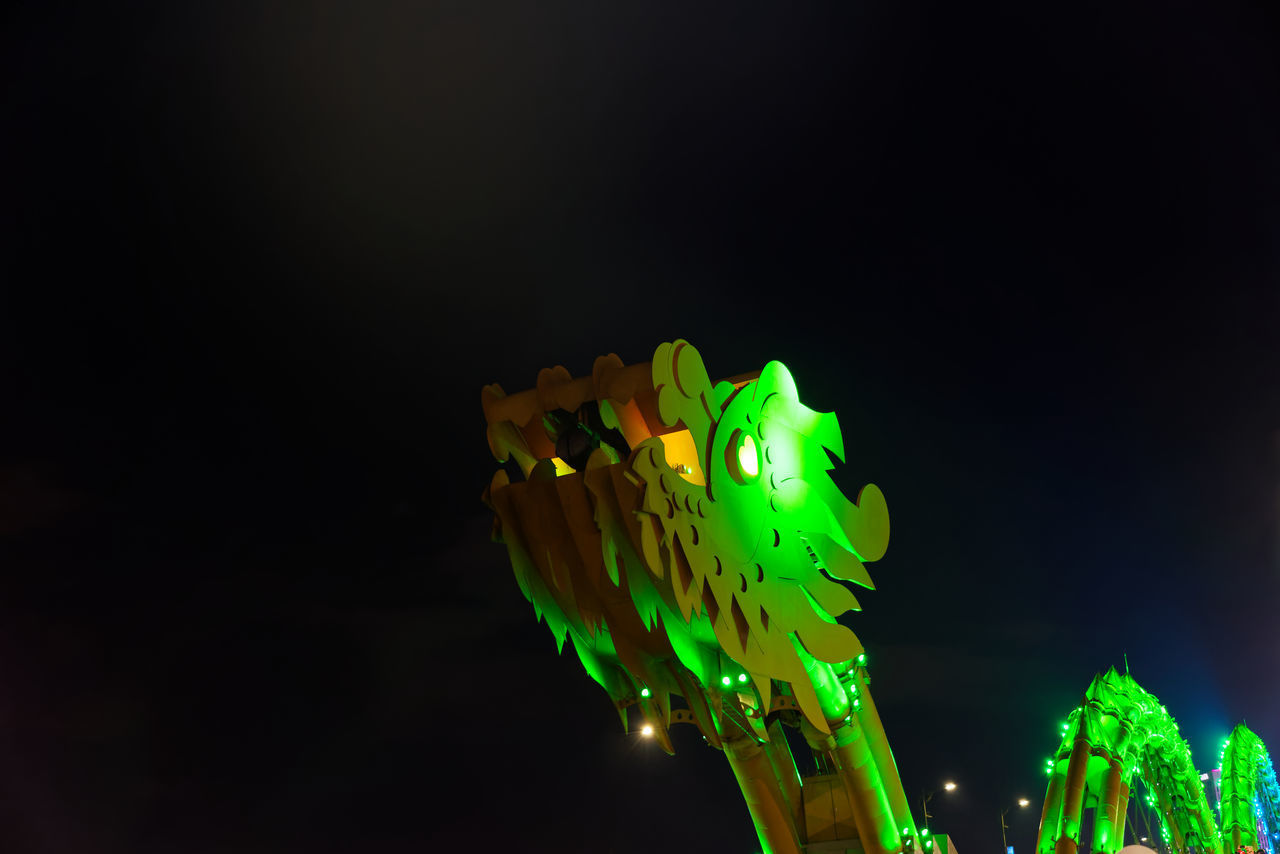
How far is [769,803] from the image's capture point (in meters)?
15.3

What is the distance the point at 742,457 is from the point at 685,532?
1943mm

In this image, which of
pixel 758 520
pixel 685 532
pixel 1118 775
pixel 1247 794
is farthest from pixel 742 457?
pixel 1247 794

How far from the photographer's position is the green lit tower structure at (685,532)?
10.9 meters

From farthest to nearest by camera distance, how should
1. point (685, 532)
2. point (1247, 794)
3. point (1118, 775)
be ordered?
point (1247, 794) < point (1118, 775) < point (685, 532)

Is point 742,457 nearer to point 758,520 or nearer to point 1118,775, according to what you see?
point 758,520

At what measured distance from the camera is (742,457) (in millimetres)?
12422

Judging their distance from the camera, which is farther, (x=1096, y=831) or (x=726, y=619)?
(x=1096, y=831)

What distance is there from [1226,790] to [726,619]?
34.3 m

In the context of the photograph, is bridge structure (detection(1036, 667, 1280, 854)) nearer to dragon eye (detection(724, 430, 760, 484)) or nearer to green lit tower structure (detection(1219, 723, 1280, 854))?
green lit tower structure (detection(1219, 723, 1280, 854))

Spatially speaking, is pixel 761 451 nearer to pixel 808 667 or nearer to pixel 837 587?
pixel 837 587

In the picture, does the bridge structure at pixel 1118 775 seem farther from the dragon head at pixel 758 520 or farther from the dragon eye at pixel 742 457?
the dragon eye at pixel 742 457

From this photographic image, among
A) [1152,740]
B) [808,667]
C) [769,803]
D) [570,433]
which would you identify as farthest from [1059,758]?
[570,433]

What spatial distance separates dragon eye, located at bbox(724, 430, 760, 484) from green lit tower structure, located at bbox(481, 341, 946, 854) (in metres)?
0.02

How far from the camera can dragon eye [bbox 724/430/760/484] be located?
11.9 metres
